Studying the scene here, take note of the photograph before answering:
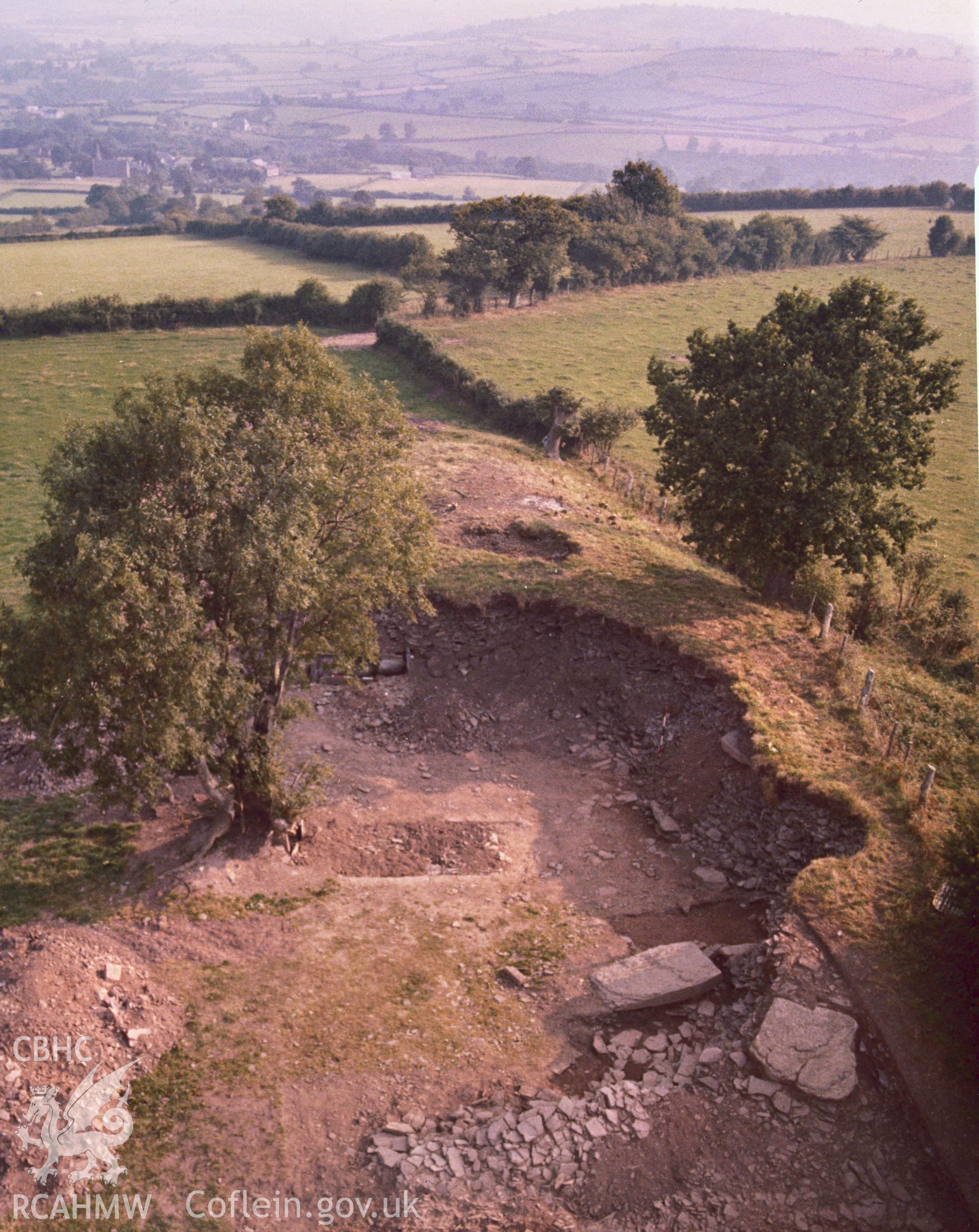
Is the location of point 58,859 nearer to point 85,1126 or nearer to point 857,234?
point 85,1126

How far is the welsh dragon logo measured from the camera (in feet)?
42.7

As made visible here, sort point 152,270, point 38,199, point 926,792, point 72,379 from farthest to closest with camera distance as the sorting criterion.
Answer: point 38,199 → point 152,270 → point 72,379 → point 926,792

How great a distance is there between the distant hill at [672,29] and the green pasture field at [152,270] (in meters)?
48.1

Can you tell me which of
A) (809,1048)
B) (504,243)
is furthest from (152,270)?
(809,1048)

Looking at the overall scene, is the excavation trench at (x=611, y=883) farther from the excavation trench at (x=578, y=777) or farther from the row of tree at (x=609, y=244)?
the row of tree at (x=609, y=244)

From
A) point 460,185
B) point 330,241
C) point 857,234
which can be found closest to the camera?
point 857,234

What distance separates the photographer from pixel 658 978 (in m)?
17.0

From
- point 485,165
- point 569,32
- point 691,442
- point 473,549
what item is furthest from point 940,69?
point 485,165

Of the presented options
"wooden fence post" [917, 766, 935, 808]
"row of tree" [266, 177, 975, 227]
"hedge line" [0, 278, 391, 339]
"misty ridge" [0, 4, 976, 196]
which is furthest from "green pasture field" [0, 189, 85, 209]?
"wooden fence post" [917, 766, 935, 808]

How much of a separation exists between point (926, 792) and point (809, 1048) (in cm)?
787

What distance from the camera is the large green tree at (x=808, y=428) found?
26.5 meters

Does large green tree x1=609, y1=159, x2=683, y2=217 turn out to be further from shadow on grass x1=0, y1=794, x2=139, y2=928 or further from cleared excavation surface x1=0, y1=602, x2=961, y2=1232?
shadow on grass x1=0, y1=794, x2=139, y2=928

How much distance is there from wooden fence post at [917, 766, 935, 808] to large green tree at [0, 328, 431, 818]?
43.6 ft

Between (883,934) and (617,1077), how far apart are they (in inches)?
236
